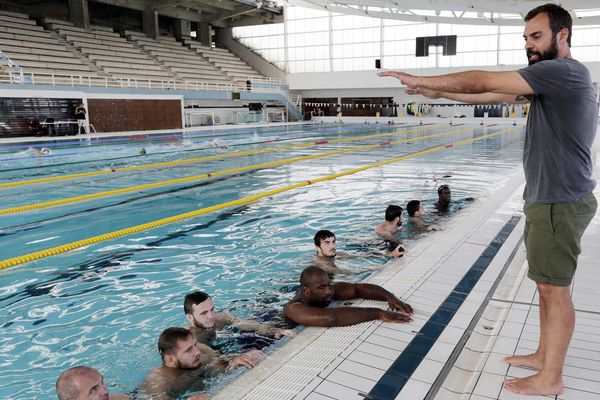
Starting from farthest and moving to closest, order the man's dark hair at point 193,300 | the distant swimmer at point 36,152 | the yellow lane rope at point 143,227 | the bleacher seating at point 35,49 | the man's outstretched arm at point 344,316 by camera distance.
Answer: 1. the bleacher seating at point 35,49
2. the distant swimmer at point 36,152
3. the yellow lane rope at point 143,227
4. the man's dark hair at point 193,300
5. the man's outstretched arm at point 344,316

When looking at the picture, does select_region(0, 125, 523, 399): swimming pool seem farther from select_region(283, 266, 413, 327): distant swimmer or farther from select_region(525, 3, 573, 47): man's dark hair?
select_region(525, 3, 573, 47): man's dark hair

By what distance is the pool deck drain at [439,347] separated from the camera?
2.33 meters

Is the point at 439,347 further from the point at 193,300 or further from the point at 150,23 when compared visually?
the point at 150,23

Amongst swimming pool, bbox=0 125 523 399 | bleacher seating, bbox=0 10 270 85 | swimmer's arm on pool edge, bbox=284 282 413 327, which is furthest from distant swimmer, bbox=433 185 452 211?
bleacher seating, bbox=0 10 270 85

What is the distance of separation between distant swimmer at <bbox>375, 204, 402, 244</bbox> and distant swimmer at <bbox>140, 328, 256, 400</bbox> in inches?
128

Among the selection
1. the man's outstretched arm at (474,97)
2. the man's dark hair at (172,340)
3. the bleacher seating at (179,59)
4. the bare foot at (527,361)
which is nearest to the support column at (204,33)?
the bleacher seating at (179,59)

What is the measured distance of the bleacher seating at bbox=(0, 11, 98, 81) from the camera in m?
23.4

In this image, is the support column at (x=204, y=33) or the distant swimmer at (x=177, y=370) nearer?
the distant swimmer at (x=177, y=370)

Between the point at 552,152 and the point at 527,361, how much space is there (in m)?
1.06

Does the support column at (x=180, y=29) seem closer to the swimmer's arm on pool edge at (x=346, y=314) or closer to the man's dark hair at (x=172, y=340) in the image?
the swimmer's arm on pool edge at (x=346, y=314)

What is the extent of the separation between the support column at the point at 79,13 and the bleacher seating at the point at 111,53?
0.49 m

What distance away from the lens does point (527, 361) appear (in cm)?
245

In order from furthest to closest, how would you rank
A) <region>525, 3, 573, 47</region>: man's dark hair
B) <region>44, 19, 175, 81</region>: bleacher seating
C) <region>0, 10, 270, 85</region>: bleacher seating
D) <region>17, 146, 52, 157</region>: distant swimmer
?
<region>44, 19, 175, 81</region>: bleacher seating < <region>0, 10, 270, 85</region>: bleacher seating < <region>17, 146, 52, 157</region>: distant swimmer < <region>525, 3, 573, 47</region>: man's dark hair

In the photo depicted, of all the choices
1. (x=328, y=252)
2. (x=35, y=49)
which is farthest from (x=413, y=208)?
(x=35, y=49)
